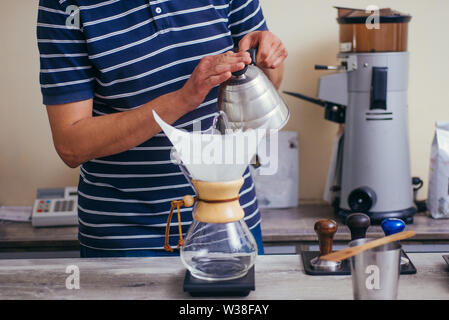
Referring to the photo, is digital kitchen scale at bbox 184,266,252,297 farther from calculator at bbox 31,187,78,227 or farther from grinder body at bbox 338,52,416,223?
calculator at bbox 31,187,78,227

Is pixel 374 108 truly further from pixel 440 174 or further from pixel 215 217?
pixel 215 217

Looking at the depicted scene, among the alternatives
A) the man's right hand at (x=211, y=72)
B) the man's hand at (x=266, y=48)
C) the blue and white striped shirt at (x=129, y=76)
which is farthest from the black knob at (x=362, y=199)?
the man's right hand at (x=211, y=72)

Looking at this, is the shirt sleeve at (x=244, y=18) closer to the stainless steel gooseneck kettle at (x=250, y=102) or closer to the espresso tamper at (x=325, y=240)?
the stainless steel gooseneck kettle at (x=250, y=102)

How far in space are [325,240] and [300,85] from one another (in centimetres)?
135

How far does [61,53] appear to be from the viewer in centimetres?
128

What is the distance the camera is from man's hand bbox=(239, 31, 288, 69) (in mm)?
1220

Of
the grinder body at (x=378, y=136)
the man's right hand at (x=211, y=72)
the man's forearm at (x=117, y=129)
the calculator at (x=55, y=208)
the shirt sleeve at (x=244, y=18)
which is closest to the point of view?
the man's right hand at (x=211, y=72)

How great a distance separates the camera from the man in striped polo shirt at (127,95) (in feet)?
4.14

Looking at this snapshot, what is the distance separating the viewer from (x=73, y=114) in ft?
4.24

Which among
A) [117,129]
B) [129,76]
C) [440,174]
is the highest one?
[129,76]

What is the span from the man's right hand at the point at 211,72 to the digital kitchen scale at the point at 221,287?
0.37 metres

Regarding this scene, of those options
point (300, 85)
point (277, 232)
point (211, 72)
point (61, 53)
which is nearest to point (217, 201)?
point (211, 72)

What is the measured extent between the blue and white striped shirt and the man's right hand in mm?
169
